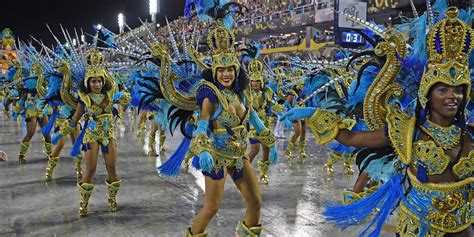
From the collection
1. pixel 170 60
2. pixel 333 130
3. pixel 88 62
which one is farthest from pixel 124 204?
pixel 333 130

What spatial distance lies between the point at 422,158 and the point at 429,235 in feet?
1.51

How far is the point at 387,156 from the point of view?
2.88 meters

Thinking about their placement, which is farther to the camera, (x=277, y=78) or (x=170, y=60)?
(x=277, y=78)

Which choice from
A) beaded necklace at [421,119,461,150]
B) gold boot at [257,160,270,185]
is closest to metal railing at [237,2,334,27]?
gold boot at [257,160,270,185]

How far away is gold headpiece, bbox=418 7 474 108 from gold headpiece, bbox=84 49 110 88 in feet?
14.1

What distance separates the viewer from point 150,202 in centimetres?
638

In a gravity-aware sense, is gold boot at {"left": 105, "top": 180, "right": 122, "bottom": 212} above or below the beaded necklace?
below

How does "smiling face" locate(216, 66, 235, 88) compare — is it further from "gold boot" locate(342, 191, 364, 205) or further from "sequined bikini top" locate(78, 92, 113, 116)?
"sequined bikini top" locate(78, 92, 113, 116)

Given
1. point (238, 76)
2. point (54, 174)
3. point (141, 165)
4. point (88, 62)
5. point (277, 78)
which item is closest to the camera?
point (238, 76)

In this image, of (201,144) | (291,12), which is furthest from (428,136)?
(291,12)

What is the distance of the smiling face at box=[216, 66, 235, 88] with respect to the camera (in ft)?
12.9

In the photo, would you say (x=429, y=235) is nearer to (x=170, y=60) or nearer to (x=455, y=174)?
(x=455, y=174)

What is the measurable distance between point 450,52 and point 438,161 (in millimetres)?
635

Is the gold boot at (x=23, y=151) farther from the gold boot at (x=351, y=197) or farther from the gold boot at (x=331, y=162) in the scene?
the gold boot at (x=351, y=197)
